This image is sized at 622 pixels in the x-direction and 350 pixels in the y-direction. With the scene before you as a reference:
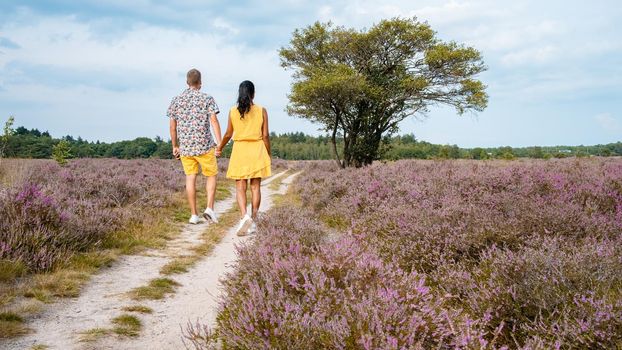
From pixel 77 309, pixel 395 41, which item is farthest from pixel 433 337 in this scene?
pixel 395 41

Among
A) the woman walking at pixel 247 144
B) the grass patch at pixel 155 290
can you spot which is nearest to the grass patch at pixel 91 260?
the grass patch at pixel 155 290

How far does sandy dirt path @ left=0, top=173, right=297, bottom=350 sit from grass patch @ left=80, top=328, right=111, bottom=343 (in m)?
0.04

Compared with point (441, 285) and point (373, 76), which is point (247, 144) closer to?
point (441, 285)

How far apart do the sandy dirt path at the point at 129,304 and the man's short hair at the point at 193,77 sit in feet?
11.7

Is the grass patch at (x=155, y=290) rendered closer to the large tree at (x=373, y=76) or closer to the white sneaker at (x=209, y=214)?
the white sneaker at (x=209, y=214)

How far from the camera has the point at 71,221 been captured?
534 centimetres

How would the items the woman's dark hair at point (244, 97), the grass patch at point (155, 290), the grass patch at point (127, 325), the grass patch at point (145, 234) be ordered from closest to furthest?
the grass patch at point (127, 325) < the grass patch at point (155, 290) < the grass patch at point (145, 234) < the woman's dark hair at point (244, 97)

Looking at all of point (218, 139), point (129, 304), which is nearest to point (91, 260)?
point (129, 304)

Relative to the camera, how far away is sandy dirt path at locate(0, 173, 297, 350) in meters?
3.00

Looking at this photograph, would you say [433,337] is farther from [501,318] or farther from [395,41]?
[395,41]

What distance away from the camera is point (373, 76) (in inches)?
981

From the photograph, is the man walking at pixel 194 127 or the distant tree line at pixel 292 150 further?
the distant tree line at pixel 292 150

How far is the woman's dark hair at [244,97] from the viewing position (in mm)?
6773

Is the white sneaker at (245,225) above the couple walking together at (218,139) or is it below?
below
